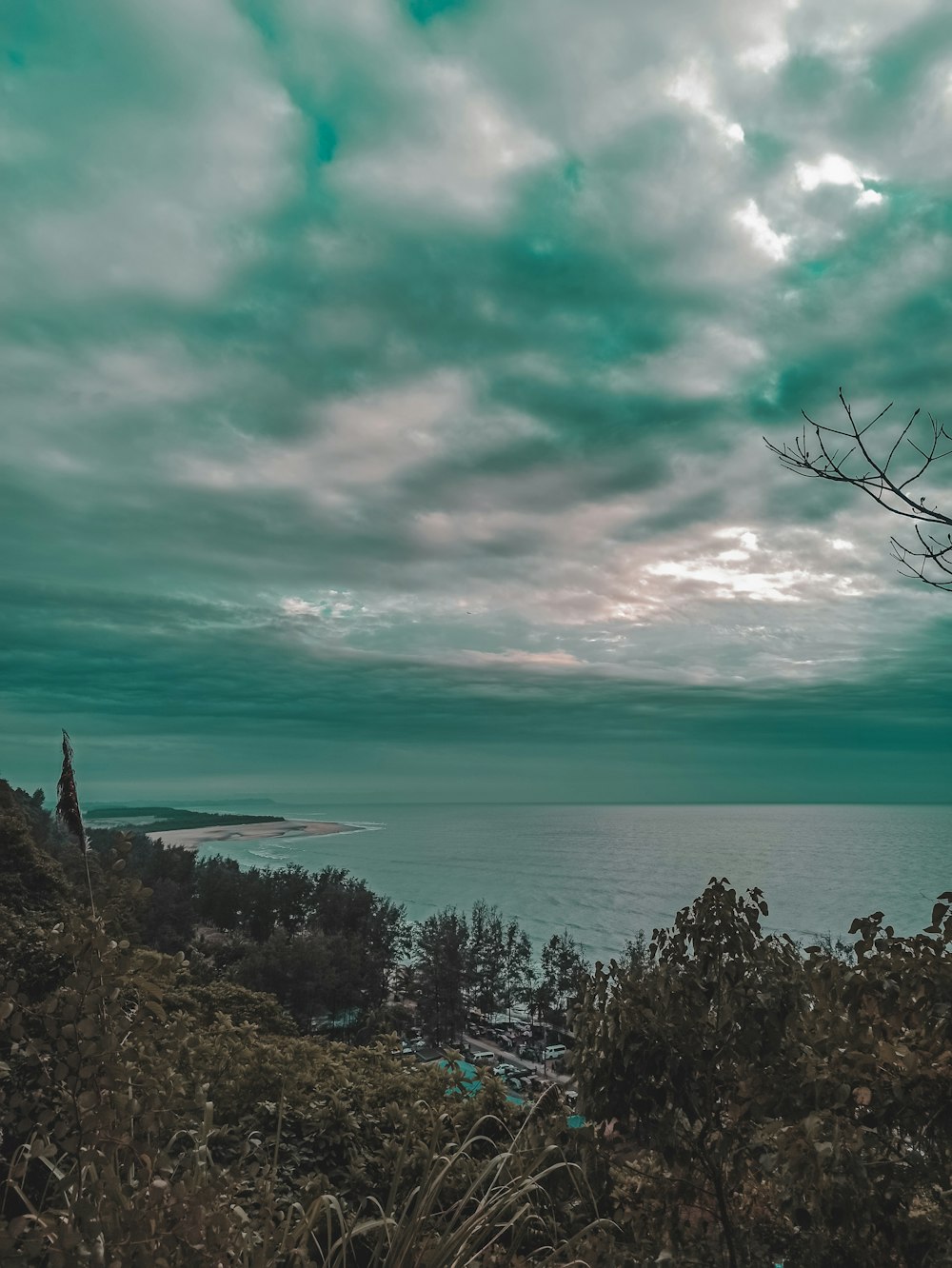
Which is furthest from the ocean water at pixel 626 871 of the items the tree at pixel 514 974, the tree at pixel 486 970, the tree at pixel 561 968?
the tree at pixel 486 970

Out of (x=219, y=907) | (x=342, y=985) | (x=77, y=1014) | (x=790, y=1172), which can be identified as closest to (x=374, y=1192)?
(x=790, y=1172)

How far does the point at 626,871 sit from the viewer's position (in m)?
101

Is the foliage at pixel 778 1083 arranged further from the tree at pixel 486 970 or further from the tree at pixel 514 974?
the tree at pixel 514 974

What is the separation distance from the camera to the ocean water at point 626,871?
67.8 meters

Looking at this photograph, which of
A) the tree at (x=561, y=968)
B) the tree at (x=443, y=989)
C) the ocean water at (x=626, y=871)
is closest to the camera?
the tree at (x=443, y=989)

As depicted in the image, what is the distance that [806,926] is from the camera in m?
60.9

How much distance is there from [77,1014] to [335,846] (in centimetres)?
14355

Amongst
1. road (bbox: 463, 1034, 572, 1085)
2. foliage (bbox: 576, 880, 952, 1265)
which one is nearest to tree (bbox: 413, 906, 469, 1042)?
road (bbox: 463, 1034, 572, 1085)

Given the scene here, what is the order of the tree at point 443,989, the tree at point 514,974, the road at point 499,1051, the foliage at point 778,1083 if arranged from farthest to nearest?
the tree at point 514,974 < the tree at point 443,989 < the road at point 499,1051 < the foliage at point 778,1083

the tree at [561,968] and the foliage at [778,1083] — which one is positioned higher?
the foliage at [778,1083]

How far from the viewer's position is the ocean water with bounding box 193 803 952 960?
67.8m

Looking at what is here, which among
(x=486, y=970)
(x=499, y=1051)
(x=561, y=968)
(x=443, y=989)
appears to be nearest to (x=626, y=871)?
(x=486, y=970)

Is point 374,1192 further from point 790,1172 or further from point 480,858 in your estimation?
point 480,858

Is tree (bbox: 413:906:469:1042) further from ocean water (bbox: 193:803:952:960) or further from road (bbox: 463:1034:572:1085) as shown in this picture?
ocean water (bbox: 193:803:952:960)
